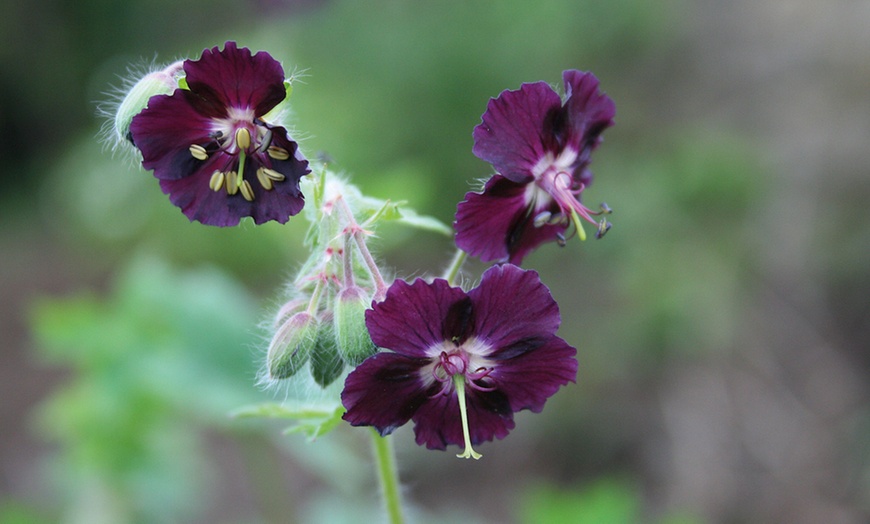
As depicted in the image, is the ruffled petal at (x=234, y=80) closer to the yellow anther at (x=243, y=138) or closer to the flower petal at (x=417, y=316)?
the yellow anther at (x=243, y=138)

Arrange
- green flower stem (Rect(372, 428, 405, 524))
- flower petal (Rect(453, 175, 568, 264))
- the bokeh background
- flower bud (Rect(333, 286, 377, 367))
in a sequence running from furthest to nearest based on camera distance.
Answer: the bokeh background → green flower stem (Rect(372, 428, 405, 524)) → flower petal (Rect(453, 175, 568, 264)) → flower bud (Rect(333, 286, 377, 367))

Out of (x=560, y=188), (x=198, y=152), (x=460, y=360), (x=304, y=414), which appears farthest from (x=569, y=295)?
(x=198, y=152)

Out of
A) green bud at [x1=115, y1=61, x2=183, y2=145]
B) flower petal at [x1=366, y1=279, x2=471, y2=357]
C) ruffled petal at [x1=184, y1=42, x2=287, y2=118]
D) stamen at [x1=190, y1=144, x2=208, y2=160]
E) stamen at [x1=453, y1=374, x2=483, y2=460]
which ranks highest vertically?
green bud at [x1=115, y1=61, x2=183, y2=145]

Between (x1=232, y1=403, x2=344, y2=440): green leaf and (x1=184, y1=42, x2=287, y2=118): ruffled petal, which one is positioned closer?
(x1=184, y1=42, x2=287, y2=118): ruffled petal

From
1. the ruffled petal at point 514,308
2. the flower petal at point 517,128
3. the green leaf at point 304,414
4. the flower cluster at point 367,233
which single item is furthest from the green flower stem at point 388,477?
the flower petal at point 517,128

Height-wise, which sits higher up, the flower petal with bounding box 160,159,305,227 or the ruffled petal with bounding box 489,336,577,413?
the flower petal with bounding box 160,159,305,227

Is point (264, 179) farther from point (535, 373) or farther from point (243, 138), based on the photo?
point (535, 373)

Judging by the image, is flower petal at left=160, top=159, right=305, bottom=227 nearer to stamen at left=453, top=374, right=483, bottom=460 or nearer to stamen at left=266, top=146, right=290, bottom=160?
stamen at left=266, top=146, right=290, bottom=160

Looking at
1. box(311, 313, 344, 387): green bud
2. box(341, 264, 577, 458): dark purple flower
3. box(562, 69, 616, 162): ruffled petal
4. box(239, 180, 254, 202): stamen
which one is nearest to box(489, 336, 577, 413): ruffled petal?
box(341, 264, 577, 458): dark purple flower
